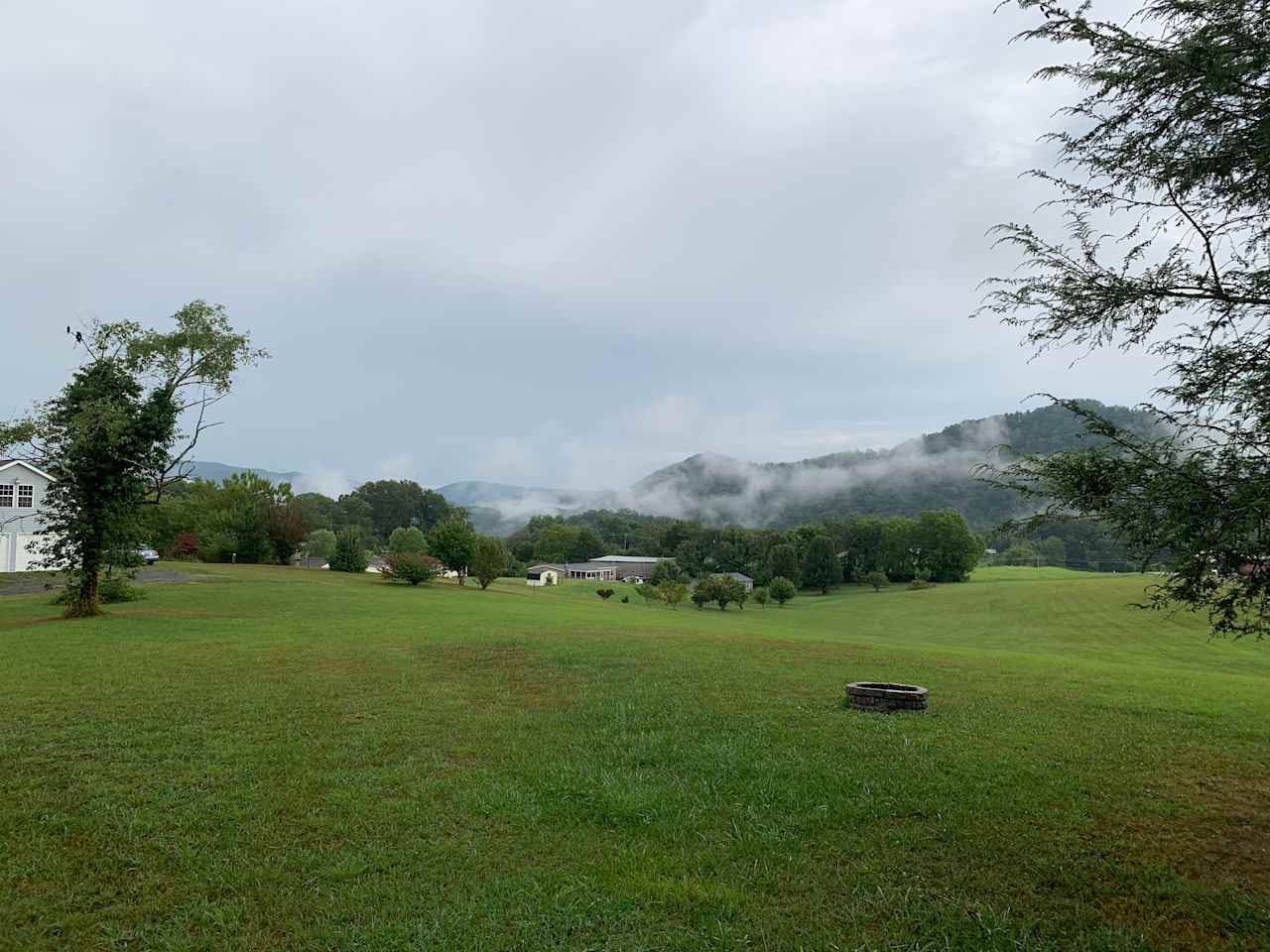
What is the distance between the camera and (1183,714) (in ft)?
31.7

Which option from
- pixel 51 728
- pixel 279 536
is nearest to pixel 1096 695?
pixel 51 728

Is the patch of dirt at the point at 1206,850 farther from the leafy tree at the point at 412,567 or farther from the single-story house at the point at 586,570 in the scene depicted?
the single-story house at the point at 586,570

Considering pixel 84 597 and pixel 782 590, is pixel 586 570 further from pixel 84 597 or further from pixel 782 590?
pixel 84 597

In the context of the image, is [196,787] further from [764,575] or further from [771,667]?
[764,575]

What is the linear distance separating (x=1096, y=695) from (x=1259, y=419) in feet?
27.0

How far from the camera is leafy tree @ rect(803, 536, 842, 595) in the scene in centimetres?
7944

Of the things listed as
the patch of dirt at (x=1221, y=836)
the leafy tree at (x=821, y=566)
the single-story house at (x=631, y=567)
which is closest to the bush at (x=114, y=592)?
the patch of dirt at (x=1221, y=836)

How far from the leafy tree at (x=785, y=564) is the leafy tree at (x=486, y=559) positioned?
38.8 metres

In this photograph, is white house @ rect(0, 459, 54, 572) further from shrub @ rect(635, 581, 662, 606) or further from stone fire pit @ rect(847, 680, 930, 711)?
stone fire pit @ rect(847, 680, 930, 711)

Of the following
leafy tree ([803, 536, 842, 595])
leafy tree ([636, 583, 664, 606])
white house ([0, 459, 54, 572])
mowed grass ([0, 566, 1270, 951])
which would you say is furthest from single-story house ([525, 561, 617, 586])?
mowed grass ([0, 566, 1270, 951])

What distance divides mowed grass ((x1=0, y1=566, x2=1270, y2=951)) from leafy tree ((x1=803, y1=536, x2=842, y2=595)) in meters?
68.8

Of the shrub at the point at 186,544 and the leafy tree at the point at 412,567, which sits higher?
the shrub at the point at 186,544

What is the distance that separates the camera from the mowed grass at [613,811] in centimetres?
399

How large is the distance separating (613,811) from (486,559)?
42471mm
